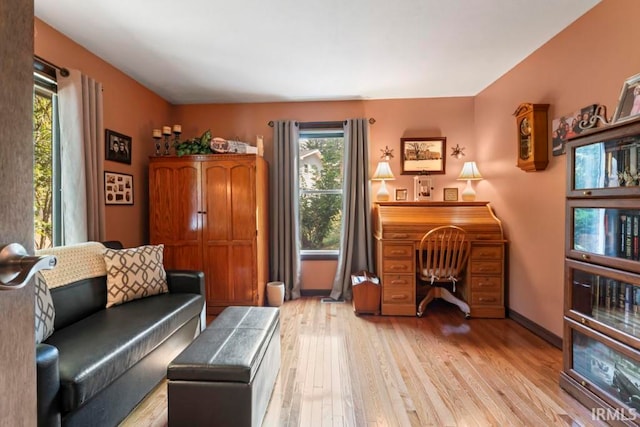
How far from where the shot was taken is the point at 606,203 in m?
1.63

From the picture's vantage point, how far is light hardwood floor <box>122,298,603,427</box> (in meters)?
1.68

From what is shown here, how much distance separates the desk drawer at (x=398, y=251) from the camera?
3.17m

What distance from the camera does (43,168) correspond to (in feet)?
7.70

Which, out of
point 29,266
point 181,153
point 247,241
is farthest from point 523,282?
point 181,153

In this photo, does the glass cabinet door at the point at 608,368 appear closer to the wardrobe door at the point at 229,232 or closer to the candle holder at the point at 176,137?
the wardrobe door at the point at 229,232

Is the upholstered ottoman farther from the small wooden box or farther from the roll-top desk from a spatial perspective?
the roll-top desk

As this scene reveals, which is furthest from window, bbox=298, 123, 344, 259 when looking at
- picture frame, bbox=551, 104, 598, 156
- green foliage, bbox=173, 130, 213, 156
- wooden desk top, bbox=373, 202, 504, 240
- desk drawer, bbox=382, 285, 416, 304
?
picture frame, bbox=551, 104, 598, 156

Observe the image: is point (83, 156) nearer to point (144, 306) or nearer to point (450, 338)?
point (144, 306)

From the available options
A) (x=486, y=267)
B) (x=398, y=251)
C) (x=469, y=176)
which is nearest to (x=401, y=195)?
(x=469, y=176)

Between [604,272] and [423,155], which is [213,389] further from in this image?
[423,155]

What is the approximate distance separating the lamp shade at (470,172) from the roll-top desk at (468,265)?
0.48 meters

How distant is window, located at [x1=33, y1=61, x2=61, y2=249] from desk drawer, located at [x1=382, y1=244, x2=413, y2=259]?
114 inches

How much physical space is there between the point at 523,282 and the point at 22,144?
139 inches

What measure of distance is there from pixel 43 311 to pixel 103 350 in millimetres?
449
